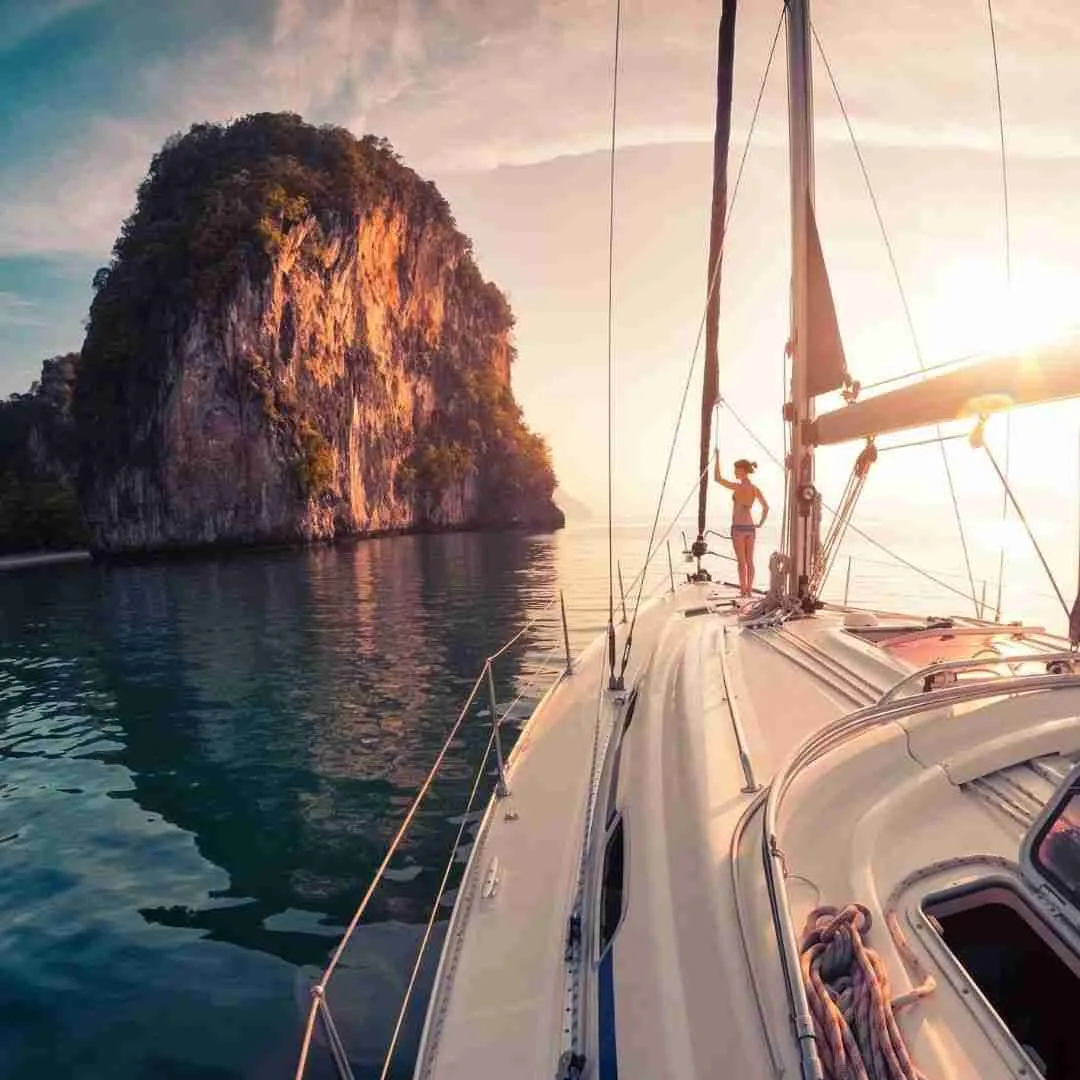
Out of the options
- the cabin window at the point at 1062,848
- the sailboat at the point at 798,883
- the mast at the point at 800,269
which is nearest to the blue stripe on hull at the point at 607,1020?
the sailboat at the point at 798,883

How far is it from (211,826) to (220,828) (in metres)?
0.09

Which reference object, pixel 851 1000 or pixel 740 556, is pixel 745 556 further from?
pixel 851 1000

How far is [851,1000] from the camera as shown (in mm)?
1404

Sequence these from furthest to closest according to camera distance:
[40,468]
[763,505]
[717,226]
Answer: [40,468]
[763,505]
[717,226]

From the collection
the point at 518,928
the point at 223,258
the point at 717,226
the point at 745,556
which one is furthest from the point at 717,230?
the point at 223,258

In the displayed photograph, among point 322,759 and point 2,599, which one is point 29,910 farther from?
point 2,599

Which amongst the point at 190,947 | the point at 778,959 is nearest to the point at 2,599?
the point at 190,947

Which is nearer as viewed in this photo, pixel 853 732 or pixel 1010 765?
pixel 1010 765

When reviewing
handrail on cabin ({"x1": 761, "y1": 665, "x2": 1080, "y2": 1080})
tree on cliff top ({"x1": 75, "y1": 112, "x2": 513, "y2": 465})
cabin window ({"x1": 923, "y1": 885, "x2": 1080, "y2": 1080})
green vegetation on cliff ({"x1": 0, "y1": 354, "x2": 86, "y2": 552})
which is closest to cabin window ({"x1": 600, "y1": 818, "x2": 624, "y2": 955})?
handrail on cabin ({"x1": 761, "y1": 665, "x2": 1080, "y2": 1080})

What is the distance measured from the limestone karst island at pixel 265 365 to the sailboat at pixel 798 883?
40.2 m

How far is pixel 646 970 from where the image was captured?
1724mm

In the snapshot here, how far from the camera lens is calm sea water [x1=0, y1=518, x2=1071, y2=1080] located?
3.03 meters

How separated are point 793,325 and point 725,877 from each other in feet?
13.7

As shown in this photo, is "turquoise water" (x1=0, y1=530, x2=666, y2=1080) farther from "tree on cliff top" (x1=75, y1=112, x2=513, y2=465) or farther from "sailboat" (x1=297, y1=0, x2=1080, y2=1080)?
"tree on cliff top" (x1=75, y1=112, x2=513, y2=465)
